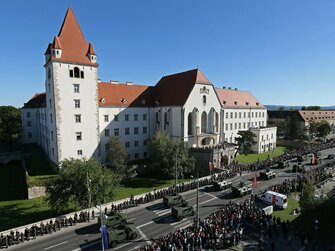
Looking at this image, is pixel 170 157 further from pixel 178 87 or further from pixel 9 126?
pixel 9 126

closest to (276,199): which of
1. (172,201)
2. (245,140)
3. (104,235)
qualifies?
(172,201)

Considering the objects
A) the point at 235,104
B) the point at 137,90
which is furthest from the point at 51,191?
the point at 235,104

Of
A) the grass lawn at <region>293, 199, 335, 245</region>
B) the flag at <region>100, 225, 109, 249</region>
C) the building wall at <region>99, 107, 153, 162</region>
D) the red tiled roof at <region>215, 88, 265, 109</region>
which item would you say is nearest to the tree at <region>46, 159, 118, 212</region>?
the flag at <region>100, 225, 109, 249</region>

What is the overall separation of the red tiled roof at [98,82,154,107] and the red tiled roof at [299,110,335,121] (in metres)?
73.0

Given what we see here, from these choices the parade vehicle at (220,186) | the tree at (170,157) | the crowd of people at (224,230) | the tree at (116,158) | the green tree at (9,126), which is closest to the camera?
Answer: the crowd of people at (224,230)

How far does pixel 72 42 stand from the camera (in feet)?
145

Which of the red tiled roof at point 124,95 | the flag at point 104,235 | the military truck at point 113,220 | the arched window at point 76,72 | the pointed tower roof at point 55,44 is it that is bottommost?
the military truck at point 113,220

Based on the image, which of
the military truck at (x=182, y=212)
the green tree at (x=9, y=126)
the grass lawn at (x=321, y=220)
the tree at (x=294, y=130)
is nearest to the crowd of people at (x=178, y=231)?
the military truck at (x=182, y=212)

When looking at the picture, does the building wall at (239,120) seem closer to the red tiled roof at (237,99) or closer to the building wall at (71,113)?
the red tiled roof at (237,99)

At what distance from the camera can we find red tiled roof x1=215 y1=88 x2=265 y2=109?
6811 centimetres

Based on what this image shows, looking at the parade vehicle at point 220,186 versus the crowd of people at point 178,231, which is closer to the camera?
the crowd of people at point 178,231

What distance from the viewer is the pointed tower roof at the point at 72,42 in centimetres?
4253

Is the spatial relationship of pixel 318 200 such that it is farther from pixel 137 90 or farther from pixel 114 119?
pixel 137 90

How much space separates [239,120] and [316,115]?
191ft
